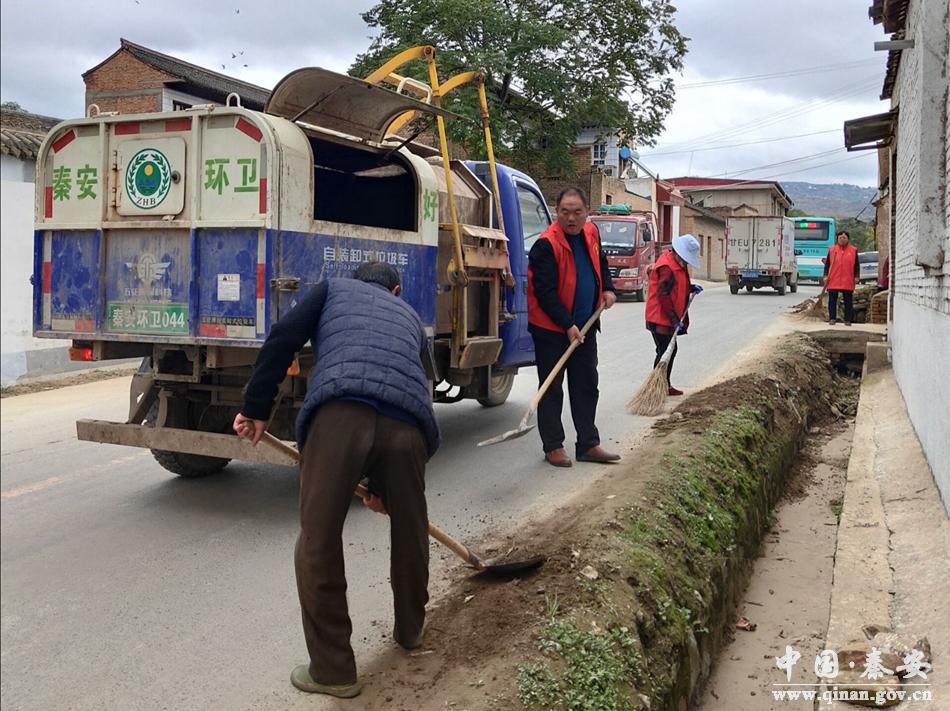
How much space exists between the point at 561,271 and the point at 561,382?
33.8 inches

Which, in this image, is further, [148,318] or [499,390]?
[499,390]

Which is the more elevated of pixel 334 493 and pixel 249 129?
pixel 249 129

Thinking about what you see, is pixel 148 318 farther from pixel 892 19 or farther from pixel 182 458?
pixel 892 19

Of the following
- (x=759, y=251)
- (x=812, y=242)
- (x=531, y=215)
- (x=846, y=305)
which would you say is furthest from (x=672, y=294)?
(x=812, y=242)

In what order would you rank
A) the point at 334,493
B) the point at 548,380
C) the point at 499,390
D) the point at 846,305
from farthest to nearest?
the point at 846,305 < the point at 499,390 < the point at 548,380 < the point at 334,493

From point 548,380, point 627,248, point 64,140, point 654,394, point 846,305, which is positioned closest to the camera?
point 64,140

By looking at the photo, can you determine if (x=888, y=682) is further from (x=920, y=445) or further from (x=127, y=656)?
(x=920, y=445)

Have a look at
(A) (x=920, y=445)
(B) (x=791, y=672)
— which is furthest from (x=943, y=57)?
(B) (x=791, y=672)

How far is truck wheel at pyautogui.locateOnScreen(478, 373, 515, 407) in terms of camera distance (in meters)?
8.76

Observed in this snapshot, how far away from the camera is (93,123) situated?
5.42 meters

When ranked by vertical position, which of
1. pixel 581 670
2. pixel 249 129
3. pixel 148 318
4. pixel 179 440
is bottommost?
pixel 581 670

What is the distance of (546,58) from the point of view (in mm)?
26078

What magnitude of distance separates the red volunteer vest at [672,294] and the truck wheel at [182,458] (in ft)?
16.1

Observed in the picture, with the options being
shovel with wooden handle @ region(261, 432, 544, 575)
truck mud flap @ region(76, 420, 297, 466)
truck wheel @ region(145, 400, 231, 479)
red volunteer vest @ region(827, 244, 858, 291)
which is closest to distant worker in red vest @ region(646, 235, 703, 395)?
truck wheel @ region(145, 400, 231, 479)
